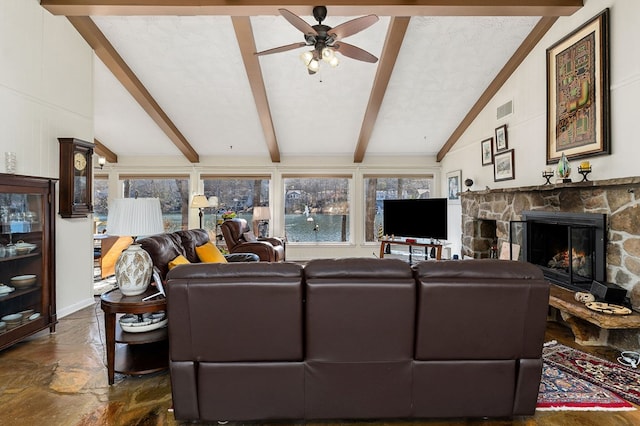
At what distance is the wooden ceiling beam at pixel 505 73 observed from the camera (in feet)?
13.2

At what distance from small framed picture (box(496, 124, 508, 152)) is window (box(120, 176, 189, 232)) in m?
6.13

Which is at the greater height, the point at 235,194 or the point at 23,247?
the point at 235,194

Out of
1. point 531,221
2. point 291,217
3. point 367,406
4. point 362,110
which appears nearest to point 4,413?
point 367,406

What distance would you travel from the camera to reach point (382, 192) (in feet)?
25.1

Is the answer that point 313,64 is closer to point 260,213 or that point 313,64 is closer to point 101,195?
point 260,213

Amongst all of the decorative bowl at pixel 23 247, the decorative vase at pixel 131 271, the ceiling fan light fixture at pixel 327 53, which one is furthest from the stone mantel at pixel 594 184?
the decorative bowl at pixel 23 247

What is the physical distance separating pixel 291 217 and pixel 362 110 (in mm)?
2978

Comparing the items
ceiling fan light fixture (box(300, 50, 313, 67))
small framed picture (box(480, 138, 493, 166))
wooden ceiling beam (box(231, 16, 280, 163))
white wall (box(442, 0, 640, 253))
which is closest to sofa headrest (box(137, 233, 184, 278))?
wooden ceiling beam (box(231, 16, 280, 163))

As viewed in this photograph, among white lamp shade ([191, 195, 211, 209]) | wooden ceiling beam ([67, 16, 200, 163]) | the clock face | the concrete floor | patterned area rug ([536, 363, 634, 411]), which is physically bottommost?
the concrete floor

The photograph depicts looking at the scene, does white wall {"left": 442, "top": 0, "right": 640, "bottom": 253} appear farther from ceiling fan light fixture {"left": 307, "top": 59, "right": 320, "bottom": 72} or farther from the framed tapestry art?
ceiling fan light fixture {"left": 307, "top": 59, "right": 320, "bottom": 72}

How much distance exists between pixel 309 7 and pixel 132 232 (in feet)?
8.96

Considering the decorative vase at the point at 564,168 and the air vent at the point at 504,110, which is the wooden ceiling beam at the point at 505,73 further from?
the decorative vase at the point at 564,168

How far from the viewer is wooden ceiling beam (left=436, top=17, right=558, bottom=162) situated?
402 centimetres

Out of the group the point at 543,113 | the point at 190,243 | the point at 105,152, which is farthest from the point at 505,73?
the point at 105,152
